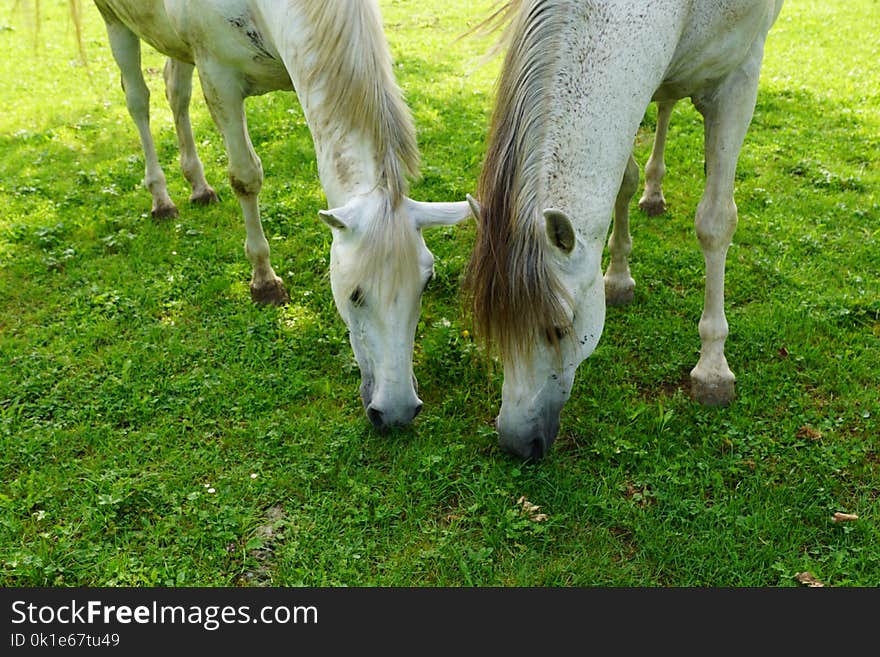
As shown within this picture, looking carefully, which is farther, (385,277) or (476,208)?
(385,277)

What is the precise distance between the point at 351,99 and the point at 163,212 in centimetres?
346

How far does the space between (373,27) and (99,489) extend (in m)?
2.79

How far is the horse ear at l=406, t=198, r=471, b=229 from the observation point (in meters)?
3.40

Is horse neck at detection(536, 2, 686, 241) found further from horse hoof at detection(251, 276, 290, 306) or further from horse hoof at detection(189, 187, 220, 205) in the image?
horse hoof at detection(189, 187, 220, 205)

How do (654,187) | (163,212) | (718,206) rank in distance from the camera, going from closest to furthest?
(718,206) < (654,187) < (163,212)

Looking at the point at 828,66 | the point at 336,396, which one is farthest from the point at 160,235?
the point at 828,66

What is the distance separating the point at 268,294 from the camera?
17.0 feet

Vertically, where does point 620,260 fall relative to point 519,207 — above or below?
below

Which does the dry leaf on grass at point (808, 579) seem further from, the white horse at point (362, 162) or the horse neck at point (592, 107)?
the white horse at point (362, 162)

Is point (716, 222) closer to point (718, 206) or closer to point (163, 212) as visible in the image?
point (718, 206)

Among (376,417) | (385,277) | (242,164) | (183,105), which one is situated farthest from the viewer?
(183,105)

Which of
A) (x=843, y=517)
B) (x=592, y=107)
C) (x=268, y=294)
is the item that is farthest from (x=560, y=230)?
(x=268, y=294)

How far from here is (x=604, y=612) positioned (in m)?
2.95

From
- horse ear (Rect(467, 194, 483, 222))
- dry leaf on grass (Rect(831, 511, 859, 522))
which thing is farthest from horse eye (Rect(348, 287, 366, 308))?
dry leaf on grass (Rect(831, 511, 859, 522))
